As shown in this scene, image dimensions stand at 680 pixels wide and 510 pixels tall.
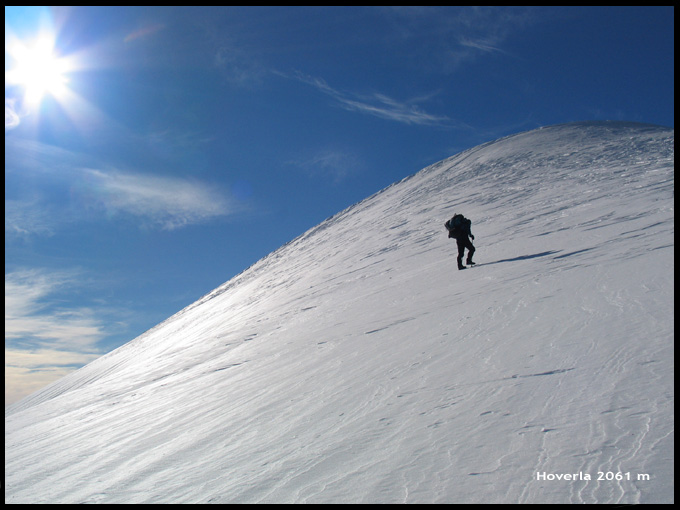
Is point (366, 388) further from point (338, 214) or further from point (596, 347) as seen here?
point (338, 214)

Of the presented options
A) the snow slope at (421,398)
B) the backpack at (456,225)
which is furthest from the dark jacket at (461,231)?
the snow slope at (421,398)

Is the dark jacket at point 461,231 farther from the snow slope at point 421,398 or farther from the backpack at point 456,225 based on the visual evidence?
the snow slope at point 421,398

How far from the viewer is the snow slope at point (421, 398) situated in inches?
101

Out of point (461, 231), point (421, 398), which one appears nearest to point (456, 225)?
point (461, 231)

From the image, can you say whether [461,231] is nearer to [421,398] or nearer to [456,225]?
[456,225]

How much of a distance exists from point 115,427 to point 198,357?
3029mm

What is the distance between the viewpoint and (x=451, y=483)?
246cm

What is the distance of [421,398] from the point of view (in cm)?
→ 365

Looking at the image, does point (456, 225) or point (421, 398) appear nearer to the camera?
point (421, 398)

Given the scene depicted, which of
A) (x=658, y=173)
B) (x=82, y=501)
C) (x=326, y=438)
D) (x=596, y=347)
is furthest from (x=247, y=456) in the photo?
(x=658, y=173)

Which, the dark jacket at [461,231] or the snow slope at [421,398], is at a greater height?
the dark jacket at [461,231]

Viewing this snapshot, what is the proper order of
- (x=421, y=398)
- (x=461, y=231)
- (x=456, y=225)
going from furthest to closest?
(x=456, y=225) → (x=461, y=231) → (x=421, y=398)

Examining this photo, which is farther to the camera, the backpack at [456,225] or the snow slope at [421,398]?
the backpack at [456,225]

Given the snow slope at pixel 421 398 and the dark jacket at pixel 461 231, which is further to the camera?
the dark jacket at pixel 461 231
